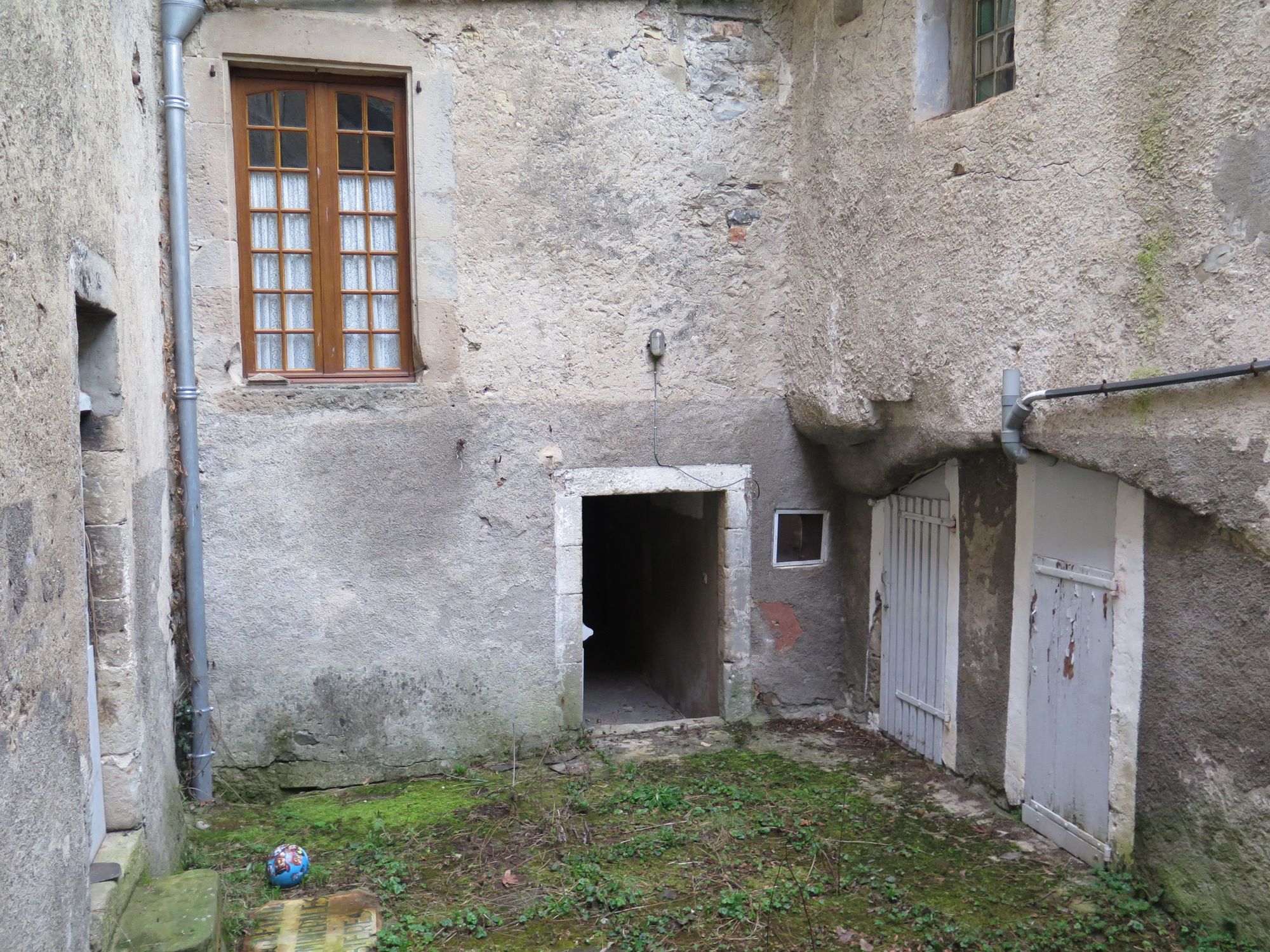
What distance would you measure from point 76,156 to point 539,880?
3.62 metres

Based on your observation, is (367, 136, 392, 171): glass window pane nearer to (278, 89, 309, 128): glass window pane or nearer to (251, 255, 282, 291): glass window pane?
(278, 89, 309, 128): glass window pane

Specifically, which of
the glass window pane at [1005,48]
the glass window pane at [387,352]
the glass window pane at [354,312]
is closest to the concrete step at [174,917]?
the glass window pane at [387,352]

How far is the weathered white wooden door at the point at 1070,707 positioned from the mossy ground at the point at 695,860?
18 centimetres

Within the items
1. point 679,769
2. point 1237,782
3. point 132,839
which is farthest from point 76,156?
point 1237,782

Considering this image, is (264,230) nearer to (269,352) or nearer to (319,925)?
(269,352)

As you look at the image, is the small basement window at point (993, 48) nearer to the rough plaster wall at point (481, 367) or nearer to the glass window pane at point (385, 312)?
the rough plaster wall at point (481, 367)

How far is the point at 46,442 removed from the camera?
2693 millimetres

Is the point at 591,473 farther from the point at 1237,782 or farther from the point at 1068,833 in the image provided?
the point at 1237,782

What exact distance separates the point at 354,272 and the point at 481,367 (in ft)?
3.17

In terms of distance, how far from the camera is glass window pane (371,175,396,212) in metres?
5.88

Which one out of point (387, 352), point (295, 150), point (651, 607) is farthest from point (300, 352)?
point (651, 607)

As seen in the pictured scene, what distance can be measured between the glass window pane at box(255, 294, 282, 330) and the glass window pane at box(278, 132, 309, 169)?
78 cm

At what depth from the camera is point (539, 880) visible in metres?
4.66

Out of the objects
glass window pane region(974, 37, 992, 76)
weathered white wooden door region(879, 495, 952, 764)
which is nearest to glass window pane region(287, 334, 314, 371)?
weathered white wooden door region(879, 495, 952, 764)
